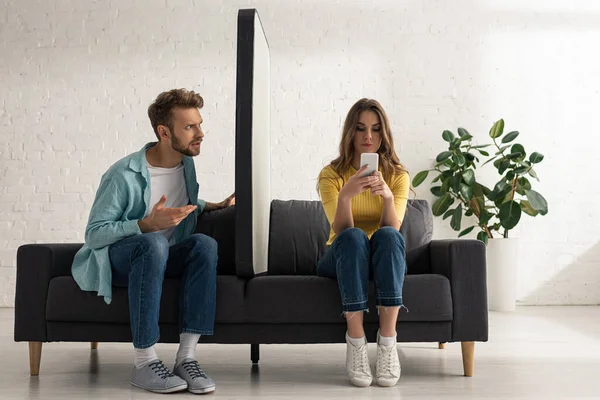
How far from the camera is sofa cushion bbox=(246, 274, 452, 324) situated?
266 cm

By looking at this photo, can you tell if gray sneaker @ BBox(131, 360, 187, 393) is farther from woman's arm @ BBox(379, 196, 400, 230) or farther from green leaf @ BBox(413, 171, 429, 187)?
green leaf @ BBox(413, 171, 429, 187)

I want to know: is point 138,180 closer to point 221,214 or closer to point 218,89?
point 221,214

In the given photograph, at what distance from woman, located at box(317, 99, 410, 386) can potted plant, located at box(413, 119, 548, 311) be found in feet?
7.82

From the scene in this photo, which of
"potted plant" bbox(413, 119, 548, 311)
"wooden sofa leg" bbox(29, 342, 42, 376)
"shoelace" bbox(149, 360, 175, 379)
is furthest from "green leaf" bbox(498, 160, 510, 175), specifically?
"wooden sofa leg" bbox(29, 342, 42, 376)

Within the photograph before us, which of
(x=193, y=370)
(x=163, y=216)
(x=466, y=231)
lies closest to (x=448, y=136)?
(x=466, y=231)

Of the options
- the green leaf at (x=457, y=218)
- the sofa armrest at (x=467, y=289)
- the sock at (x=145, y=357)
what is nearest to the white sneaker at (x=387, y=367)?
the sofa armrest at (x=467, y=289)

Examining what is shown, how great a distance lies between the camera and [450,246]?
9.00ft

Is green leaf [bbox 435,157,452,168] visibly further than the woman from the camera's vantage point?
Yes

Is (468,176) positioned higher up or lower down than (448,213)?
higher up

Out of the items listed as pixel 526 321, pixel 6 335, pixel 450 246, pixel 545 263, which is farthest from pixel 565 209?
pixel 6 335

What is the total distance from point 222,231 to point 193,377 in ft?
2.91

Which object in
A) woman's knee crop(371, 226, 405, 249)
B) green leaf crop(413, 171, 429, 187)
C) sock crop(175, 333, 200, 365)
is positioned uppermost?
green leaf crop(413, 171, 429, 187)

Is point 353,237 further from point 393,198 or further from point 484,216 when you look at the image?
point 484,216

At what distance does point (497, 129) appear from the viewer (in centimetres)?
525
